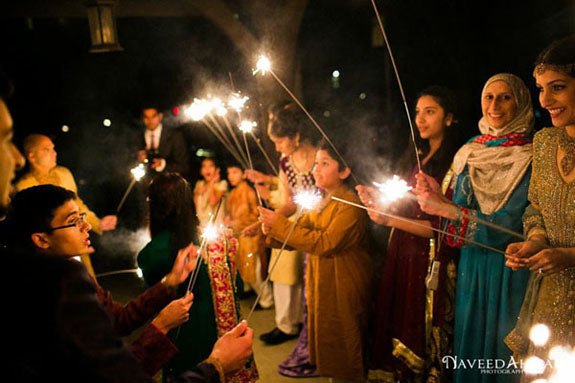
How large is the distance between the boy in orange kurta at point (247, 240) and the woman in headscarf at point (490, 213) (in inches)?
112

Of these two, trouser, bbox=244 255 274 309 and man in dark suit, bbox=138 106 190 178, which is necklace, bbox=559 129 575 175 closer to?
trouser, bbox=244 255 274 309

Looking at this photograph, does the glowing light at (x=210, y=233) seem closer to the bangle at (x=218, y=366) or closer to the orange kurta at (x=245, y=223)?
the bangle at (x=218, y=366)

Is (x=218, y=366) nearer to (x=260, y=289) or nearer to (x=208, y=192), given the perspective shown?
(x=260, y=289)

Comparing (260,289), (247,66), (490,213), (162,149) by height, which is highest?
(247,66)

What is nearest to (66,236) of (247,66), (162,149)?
(162,149)

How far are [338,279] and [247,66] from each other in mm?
4526

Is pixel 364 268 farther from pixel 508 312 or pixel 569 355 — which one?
pixel 569 355

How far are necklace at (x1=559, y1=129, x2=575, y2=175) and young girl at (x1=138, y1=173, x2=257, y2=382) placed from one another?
184cm

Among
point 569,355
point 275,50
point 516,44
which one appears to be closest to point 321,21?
point 275,50

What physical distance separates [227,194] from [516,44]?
358 centimetres

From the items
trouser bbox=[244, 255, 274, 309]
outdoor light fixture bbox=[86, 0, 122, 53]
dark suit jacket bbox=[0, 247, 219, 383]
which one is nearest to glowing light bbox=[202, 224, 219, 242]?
dark suit jacket bbox=[0, 247, 219, 383]

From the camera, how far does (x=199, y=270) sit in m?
2.53

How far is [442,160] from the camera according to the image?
106 inches

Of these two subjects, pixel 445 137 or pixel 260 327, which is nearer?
pixel 445 137
